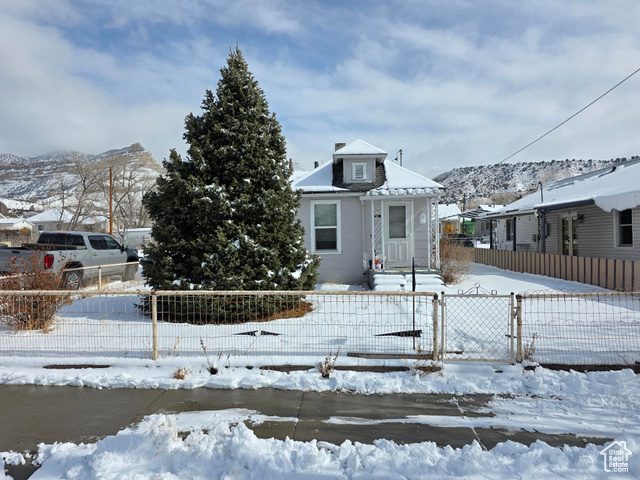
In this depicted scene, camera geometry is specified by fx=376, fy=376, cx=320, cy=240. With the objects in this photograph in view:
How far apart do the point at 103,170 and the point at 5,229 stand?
4156 centimetres

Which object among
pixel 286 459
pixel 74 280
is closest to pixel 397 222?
pixel 74 280

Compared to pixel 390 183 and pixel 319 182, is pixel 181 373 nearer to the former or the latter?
pixel 319 182

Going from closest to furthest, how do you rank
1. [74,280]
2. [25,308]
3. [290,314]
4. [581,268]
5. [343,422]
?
[343,422]
[25,308]
[290,314]
[74,280]
[581,268]

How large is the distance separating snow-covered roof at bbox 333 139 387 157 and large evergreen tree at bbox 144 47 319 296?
16.2ft

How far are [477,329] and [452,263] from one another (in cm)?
673

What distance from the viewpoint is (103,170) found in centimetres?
3525

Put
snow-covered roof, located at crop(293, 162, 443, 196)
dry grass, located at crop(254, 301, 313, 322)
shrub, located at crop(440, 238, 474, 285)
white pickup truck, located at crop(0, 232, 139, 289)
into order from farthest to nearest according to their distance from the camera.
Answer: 1. shrub, located at crop(440, 238, 474, 285)
2. snow-covered roof, located at crop(293, 162, 443, 196)
3. white pickup truck, located at crop(0, 232, 139, 289)
4. dry grass, located at crop(254, 301, 313, 322)

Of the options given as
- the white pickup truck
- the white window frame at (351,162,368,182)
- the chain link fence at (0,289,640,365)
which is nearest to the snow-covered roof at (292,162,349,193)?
the white window frame at (351,162,368,182)

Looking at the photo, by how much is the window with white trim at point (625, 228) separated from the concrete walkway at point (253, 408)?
11.2 meters

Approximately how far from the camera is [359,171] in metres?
12.8

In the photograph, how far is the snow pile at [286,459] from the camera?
2.89 m

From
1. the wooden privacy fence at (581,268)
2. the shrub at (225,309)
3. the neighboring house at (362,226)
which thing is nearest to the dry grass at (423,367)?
the shrub at (225,309)

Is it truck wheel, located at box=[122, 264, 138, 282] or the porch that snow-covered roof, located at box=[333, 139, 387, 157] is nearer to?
the porch

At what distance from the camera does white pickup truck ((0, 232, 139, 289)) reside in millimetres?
9648
